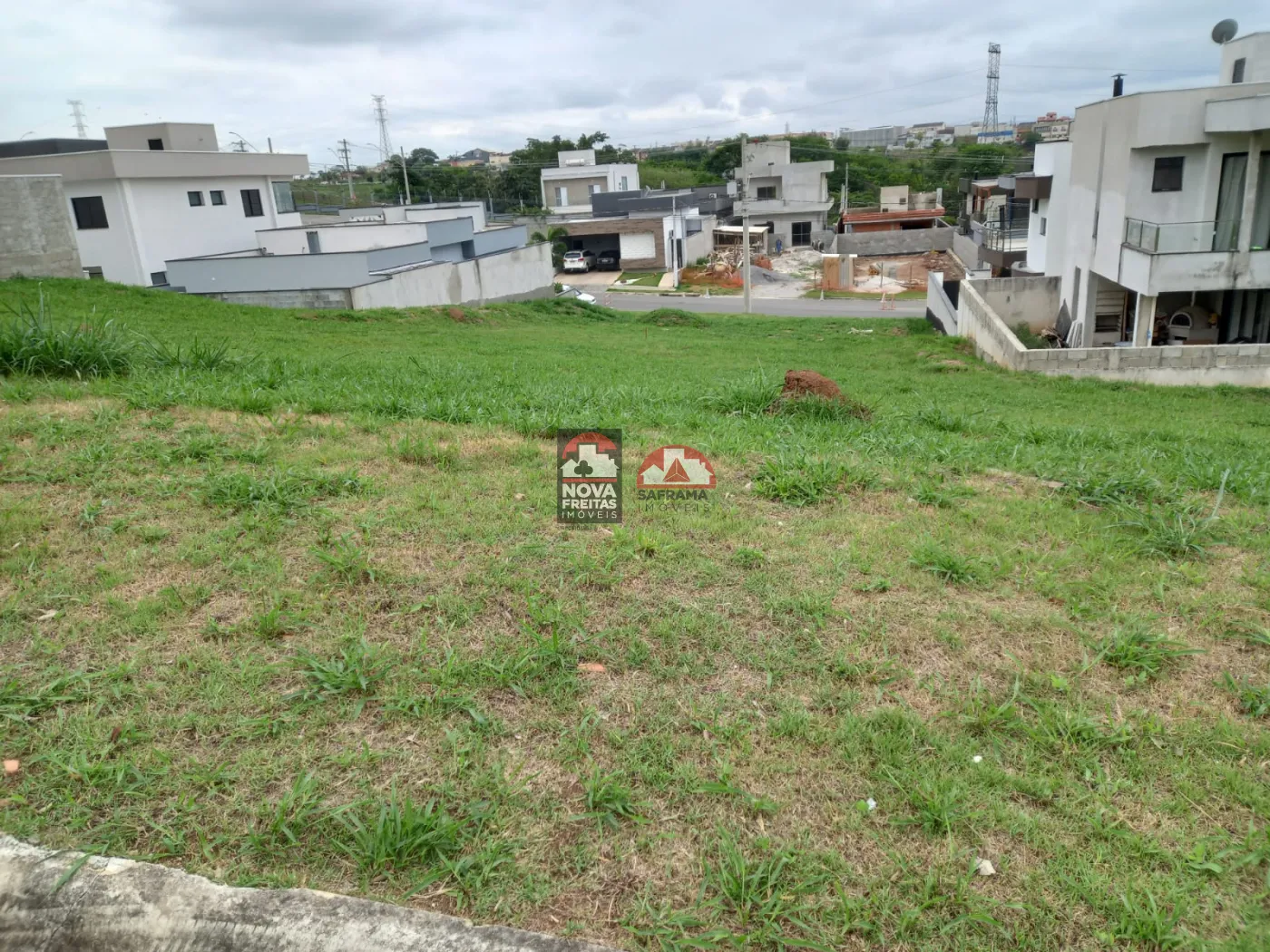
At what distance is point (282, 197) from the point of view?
35.2 m

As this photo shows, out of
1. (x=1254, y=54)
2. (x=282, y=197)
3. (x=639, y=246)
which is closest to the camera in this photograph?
(x=1254, y=54)

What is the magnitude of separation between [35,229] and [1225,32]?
1099 inches

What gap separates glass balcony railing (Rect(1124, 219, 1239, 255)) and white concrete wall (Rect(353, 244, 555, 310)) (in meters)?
18.6

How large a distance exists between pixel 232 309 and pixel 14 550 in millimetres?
16534

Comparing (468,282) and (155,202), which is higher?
(155,202)

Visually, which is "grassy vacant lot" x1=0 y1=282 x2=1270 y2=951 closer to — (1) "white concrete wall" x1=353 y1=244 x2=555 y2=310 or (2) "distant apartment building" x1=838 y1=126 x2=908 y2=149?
(1) "white concrete wall" x1=353 y1=244 x2=555 y2=310

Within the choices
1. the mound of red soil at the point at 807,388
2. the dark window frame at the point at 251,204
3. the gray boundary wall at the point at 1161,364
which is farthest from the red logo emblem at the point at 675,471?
the dark window frame at the point at 251,204

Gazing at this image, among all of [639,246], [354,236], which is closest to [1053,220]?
[354,236]

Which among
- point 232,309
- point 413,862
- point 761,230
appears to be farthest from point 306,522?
point 761,230

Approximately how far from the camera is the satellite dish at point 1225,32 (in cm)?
2077

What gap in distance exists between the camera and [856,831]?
262 centimetres

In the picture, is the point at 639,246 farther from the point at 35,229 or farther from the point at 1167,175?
the point at 35,229

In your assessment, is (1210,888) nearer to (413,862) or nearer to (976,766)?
(976,766)

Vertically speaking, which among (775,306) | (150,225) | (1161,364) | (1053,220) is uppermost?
(150,225)
